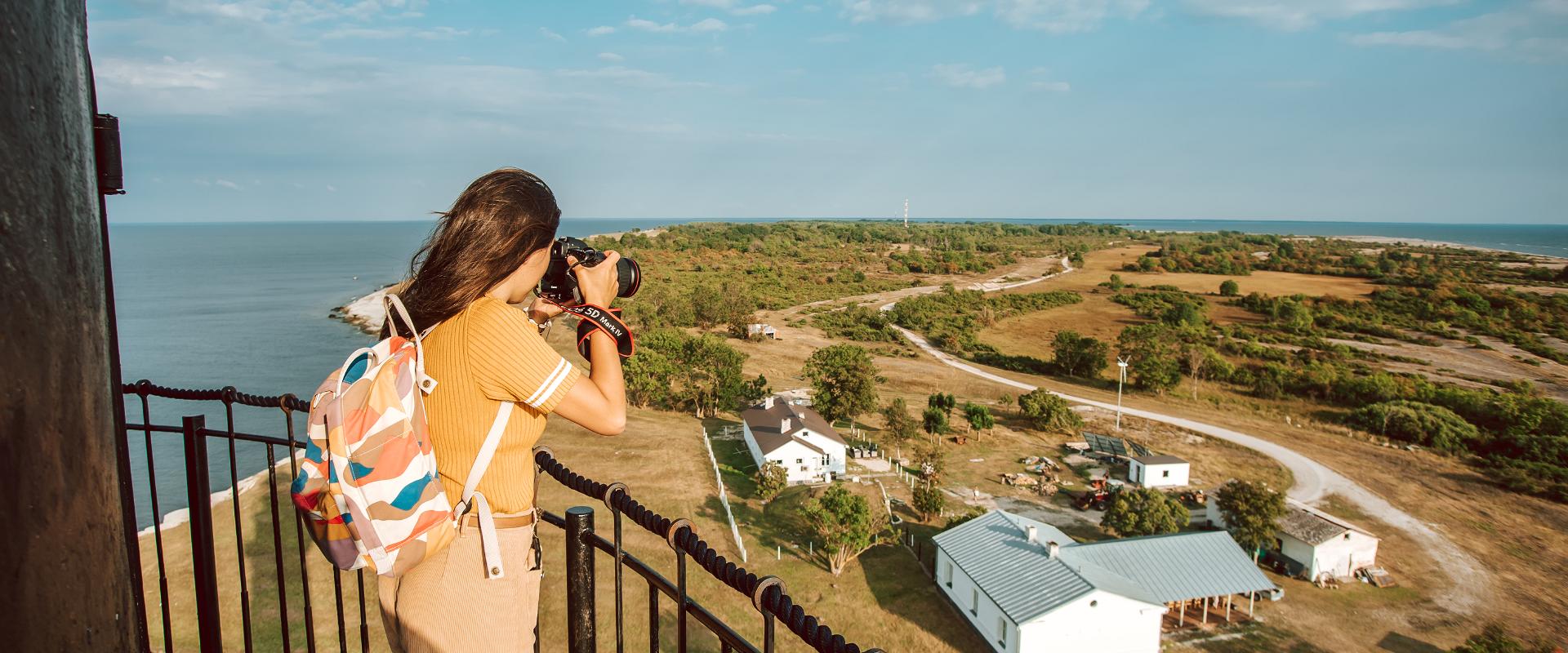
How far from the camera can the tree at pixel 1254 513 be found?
54.5ft

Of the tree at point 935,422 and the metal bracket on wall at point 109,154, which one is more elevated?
the metal bracket on wall at point 109,154

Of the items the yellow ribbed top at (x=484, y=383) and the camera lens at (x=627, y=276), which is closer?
the yellow ribbed top at (x=484, y=383)

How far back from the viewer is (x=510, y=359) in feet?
5.37

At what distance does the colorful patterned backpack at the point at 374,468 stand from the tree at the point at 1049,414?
26.4 m

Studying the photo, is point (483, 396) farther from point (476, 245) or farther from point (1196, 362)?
point (1196, 362)

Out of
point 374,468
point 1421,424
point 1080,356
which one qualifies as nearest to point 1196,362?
point 1080,356

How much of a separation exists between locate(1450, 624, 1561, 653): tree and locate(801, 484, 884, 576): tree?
382 inches

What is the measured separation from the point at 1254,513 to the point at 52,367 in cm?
1967

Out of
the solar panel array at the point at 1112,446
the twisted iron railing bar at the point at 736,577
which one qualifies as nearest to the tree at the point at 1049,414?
the solar panel array at the point at 1112,446

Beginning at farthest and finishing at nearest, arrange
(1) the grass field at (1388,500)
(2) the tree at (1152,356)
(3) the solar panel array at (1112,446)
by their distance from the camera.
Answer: (2) the tree at (1152,356)
(3) the solar panel array at (1112,446)
(1) the grass field at (1388,500)

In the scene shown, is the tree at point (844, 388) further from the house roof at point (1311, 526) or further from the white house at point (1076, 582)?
the house roof at point (1311, 526)

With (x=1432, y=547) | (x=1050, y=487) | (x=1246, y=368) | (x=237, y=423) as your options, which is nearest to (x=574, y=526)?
(x=1050, y=487)

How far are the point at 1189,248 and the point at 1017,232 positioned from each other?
151 feet

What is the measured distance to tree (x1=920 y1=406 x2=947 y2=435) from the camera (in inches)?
964
